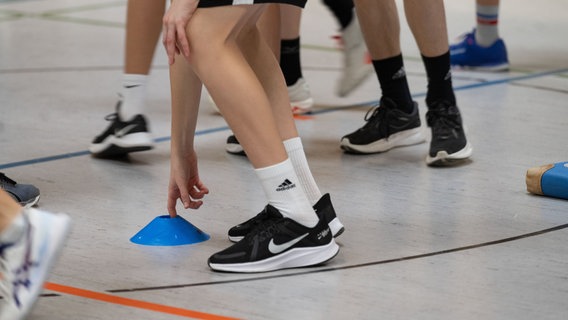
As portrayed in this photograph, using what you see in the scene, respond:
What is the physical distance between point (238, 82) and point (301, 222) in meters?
0.31

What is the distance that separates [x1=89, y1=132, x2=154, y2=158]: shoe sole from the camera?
307cm

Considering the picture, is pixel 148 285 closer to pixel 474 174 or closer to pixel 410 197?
pixel 410 197

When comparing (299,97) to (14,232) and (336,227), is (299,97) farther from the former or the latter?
(14,232)

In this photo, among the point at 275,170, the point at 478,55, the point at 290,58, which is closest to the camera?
the point at 275,170

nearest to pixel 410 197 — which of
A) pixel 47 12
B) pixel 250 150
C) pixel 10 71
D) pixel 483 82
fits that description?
pixel 250 150

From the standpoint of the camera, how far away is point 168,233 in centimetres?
235

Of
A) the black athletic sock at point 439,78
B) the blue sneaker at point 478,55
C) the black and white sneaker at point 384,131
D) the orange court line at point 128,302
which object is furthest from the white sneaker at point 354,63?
the orange court line at point 128,302

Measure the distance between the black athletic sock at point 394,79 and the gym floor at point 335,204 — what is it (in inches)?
6.2

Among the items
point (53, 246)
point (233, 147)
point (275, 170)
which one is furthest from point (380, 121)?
point (53, 246)

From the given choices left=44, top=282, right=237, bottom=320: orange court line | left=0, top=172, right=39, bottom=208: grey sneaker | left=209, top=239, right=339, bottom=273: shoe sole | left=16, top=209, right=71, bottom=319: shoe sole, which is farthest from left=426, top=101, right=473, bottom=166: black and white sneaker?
left=16, top=209, right=71, bottom=319: shoe sole

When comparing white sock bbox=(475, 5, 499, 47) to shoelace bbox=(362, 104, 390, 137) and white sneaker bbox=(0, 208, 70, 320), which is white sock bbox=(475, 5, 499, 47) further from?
white sneaker bbox=(0, 208, 70, 320)

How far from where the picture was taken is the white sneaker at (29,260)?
5.89 feet

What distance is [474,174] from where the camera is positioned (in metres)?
2.94

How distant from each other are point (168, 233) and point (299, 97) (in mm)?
1434
